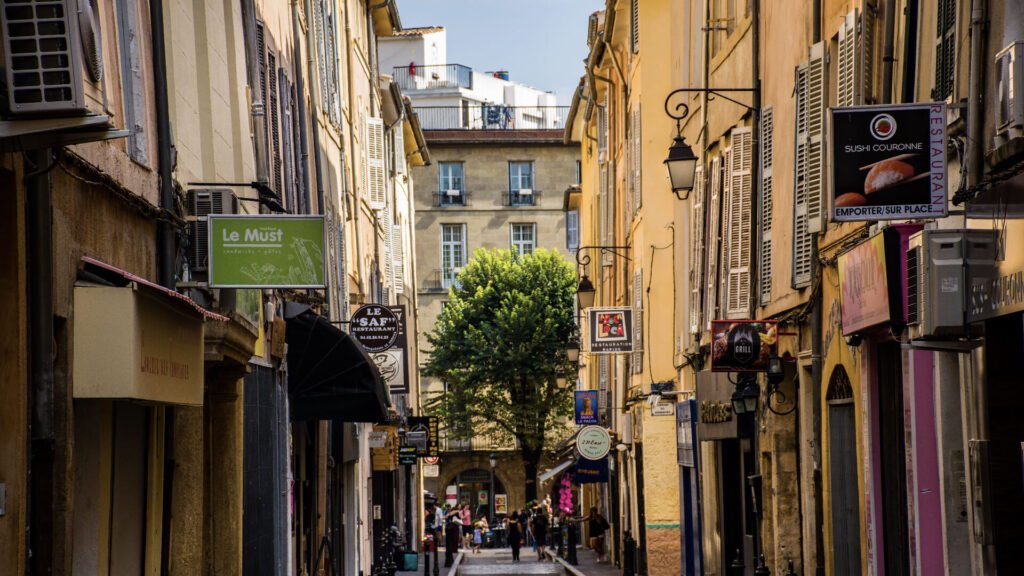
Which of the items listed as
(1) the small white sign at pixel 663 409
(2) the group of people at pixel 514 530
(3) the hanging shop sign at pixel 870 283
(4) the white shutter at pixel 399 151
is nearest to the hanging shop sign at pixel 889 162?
(3) the hanging shop sign at pixel 870 283

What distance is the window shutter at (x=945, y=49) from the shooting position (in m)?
10.4

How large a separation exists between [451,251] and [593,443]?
3643 centimetres

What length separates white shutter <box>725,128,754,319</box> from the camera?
60.1ft

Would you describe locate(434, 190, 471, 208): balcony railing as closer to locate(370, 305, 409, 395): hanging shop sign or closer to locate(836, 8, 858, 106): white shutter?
locate(370, 305, 409, 395): hanging shop sign

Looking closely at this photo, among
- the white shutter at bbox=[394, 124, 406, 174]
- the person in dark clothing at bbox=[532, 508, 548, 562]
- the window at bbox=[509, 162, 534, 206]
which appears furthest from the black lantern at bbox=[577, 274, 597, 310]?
the window at bbox=[509, 162, 534, 206]

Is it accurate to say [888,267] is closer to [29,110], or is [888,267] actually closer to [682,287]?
[29,110]

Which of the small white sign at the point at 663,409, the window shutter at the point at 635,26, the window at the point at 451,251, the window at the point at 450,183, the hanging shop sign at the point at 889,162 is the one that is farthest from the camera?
the window at the point at 450,183

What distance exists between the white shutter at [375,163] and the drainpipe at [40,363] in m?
25.8

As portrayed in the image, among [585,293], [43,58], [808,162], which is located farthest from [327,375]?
[585,293]

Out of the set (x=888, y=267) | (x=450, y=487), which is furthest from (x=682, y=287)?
(x=450, y=487)

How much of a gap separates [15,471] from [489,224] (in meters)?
62.5

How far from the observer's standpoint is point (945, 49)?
10602 millimetres

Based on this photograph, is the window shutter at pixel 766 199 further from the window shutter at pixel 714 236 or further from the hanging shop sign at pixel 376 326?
the hanging shop sign at pixel 376 326

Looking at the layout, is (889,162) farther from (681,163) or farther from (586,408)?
(586,408)
